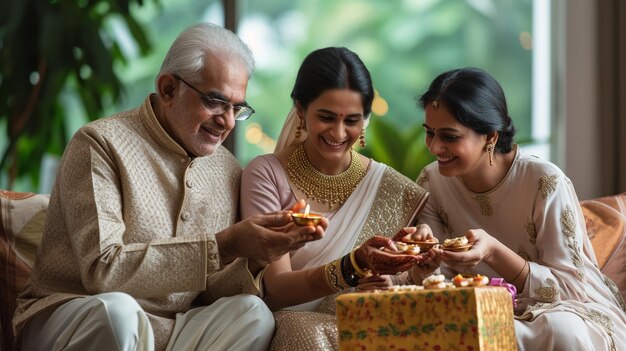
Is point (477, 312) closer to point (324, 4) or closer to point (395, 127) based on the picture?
point (395, 127)

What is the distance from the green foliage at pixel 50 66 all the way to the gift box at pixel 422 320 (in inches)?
113

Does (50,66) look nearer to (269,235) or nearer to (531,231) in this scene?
(269,235)

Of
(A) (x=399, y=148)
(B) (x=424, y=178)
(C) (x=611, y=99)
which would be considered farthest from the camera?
(C) (x=611, y=99)

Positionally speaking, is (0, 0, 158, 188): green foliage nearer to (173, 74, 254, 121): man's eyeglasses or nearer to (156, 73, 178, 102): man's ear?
(156, 73, 178, 102): man's ear

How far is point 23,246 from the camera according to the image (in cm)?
315

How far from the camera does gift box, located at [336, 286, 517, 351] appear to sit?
81.4 inches

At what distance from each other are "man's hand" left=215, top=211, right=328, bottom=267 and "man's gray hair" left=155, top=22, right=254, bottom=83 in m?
0.56

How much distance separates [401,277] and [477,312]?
41.3 inches

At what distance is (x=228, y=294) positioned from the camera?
113 inches

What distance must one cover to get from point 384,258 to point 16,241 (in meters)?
1.33

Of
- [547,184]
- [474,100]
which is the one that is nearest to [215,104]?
[474,100]

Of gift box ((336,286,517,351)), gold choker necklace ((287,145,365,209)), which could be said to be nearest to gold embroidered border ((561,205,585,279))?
gold choker necklace ((287,145,365,209))

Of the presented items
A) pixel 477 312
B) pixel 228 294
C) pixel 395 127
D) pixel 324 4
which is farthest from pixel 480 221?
pixel 324 4

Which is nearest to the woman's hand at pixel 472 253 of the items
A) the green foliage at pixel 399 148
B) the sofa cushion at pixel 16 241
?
the sofa cushion at pixel 16 241
